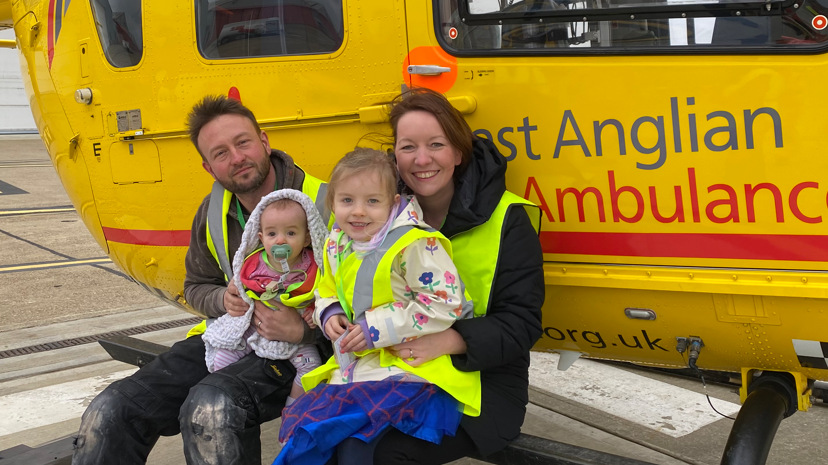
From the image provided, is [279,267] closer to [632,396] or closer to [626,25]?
[626,25]

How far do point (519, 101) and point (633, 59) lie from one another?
36 cm

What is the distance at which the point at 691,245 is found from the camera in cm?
221

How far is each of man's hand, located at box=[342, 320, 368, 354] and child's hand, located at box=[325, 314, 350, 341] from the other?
0.05 m

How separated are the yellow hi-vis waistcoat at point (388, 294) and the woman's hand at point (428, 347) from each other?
0.02 metres

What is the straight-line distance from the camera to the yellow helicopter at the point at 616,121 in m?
2.05

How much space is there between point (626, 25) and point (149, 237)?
2.22m

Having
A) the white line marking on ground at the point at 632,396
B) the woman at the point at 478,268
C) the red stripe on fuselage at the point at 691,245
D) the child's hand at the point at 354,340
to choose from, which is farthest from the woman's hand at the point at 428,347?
the white line marking on ground at the point at 632,396

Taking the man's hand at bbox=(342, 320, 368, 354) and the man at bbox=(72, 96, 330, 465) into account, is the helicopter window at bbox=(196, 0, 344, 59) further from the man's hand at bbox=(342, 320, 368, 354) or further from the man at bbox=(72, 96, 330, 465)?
the man's hand at bbox=(342, 320, 368, 354)

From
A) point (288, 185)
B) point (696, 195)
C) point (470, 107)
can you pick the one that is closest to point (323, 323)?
point (288, 185)

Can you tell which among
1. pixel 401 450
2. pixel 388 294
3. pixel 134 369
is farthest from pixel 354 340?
pixel 134 369

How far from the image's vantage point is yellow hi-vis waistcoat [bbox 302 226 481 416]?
2092mm

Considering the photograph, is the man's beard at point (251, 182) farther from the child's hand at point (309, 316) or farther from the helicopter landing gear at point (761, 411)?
the helicopter landing gear at point (761, 411)

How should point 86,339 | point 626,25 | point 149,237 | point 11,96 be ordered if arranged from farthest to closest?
point 11,96 → point 86,339 → point 149,237 → point 626,25

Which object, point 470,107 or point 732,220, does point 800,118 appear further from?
point 470,107
